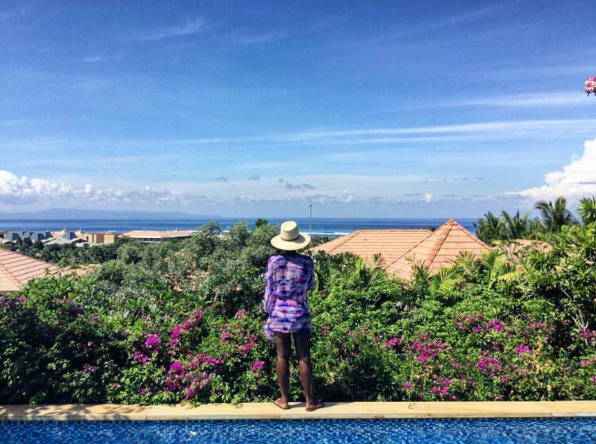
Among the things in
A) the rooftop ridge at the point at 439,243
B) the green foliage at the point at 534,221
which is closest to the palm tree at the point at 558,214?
the green foliage at the point at 534,221

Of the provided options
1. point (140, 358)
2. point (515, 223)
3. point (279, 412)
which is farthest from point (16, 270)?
point (515, 223)

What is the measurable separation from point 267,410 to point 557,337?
3839mm

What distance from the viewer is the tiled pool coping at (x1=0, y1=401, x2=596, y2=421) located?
450 centimetres

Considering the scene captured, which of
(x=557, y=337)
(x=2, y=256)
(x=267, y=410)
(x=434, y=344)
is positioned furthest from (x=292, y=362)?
(x=2, y=256)

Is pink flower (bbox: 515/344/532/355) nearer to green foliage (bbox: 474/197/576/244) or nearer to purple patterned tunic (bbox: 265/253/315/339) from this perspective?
purple patterned tunic (bbox: 265/253/315/339)

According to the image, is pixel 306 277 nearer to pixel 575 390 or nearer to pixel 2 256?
pixel 575 390

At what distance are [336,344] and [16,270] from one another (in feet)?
25.5

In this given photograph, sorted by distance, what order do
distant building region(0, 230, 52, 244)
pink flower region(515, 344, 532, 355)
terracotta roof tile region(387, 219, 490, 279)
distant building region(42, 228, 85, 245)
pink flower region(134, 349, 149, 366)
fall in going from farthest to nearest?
distant building region(42, 228, 85, 245) → distant building region(0, 230, 52, 244) → terracotta roof tile region(387, 219, 490, 279) → pink flower region(515, 344, 532, 355) → pink flower region(134, 349, 149, 366)

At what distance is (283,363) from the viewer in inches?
177

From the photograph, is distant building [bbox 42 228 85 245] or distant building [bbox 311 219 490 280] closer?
distant building [bbox 311 219 490 280]

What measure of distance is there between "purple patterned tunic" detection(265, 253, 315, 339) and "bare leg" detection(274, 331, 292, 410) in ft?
0.32

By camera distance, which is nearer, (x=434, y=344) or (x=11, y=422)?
(x=11, y=422)

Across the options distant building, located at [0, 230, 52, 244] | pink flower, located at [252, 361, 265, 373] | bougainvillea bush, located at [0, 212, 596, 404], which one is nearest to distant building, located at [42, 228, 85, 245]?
distant building, located at [0, 230, 52, 244]

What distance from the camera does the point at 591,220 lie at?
6.13 m
